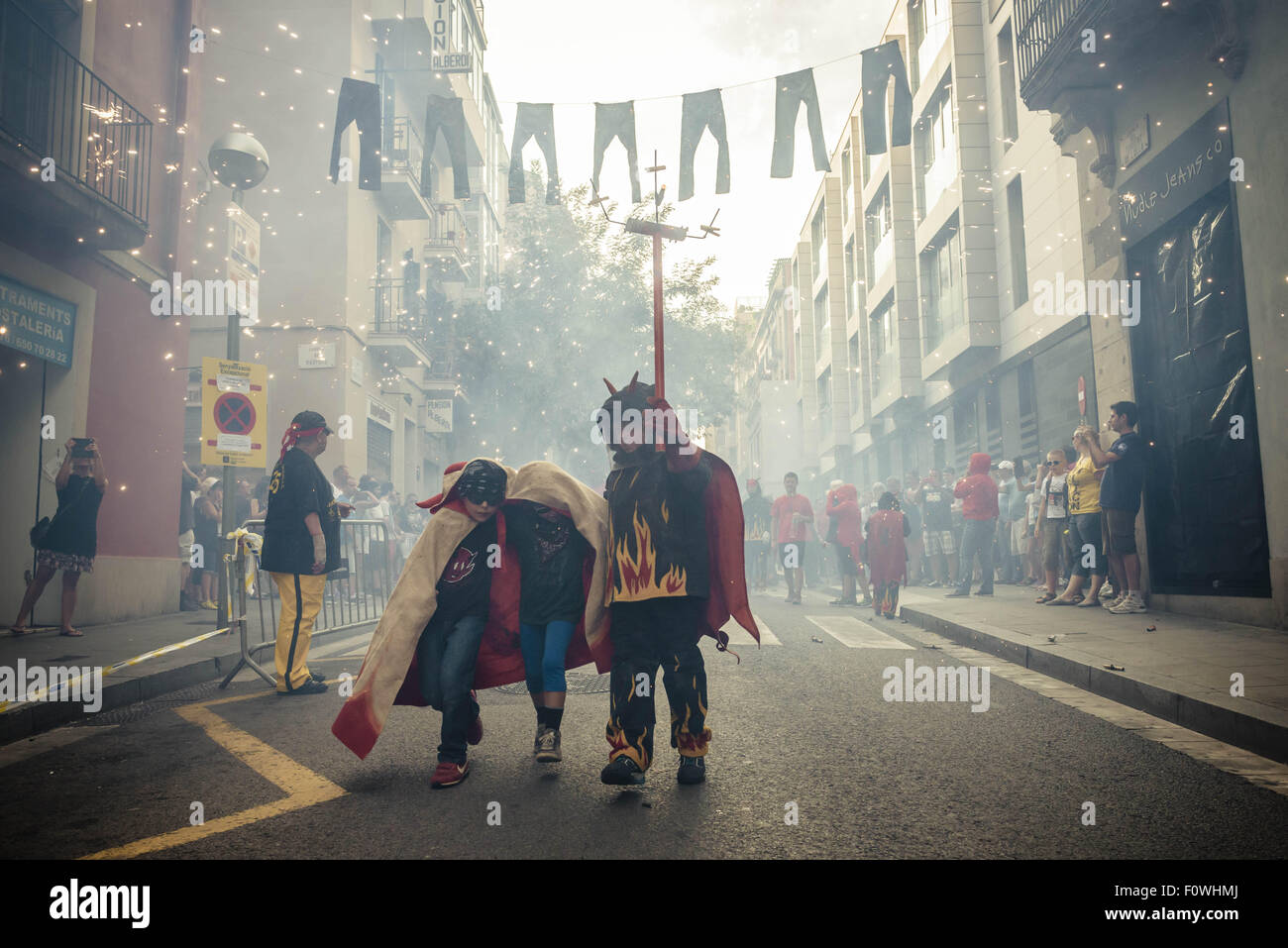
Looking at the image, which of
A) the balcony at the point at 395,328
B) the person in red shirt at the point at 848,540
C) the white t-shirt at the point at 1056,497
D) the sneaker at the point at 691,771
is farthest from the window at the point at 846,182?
the sneaker at the point at 691,771

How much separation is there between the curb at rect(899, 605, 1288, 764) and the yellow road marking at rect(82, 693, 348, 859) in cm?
412

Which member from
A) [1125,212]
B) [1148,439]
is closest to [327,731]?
[1148,439]

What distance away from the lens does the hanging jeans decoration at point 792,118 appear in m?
11.3

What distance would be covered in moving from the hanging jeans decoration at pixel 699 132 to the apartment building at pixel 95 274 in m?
6.69

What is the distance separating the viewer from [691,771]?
3746 mm

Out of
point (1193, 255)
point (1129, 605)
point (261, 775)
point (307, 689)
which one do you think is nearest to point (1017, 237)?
point (1193, 255)

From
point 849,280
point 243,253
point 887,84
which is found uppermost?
point 849,280

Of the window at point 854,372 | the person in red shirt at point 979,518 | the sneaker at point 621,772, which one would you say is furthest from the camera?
the window at point 854,372

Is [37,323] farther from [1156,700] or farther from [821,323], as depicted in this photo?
[821,323]

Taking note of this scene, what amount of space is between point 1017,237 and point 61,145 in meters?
15.7

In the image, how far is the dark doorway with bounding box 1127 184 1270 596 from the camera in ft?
27.3

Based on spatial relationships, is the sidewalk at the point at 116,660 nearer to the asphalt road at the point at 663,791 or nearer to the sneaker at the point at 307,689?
the asphalt road at the point at 663,791
